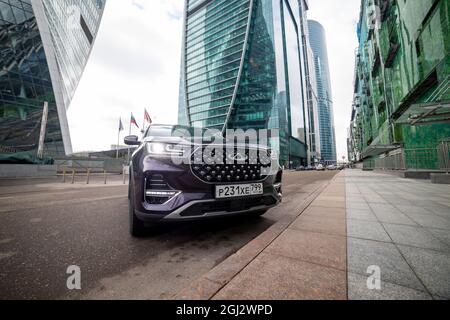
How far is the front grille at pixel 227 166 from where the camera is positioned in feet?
6.65

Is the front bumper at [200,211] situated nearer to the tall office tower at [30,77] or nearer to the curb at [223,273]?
the curb at [223,273]

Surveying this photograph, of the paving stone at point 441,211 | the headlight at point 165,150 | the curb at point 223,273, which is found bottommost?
the paving stone at point 441,211

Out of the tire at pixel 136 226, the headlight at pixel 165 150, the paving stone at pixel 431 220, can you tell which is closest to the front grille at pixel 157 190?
the headlight at pixel 165 150

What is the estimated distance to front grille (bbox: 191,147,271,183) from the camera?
2.03m

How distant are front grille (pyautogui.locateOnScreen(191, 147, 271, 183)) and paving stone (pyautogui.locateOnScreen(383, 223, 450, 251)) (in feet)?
5.10

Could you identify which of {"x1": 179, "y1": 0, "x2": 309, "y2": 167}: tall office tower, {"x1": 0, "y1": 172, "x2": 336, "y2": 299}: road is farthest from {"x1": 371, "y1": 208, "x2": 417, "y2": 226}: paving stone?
{"x1": 179, "y1": 0, "x2": 309, "y2": 167}: tall office tower

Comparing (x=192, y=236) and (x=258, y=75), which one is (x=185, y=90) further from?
(x=192, y=236)

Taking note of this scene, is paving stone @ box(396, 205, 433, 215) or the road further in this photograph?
paving stone @ box(396, 205, 433, 215)

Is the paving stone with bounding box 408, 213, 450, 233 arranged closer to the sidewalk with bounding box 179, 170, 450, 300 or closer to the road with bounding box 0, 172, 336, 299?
the sidewalk with bounding box 179, 170, 450, 300

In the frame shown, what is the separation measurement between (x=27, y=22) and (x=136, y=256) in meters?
30.4

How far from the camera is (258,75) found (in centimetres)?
5753

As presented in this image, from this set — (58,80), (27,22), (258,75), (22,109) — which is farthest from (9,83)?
(258,75)

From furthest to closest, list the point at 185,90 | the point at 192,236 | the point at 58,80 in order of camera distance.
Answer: the point at 185,90 → the point at 58,80 → the point at 192,236

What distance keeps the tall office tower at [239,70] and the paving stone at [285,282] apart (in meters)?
55.7
